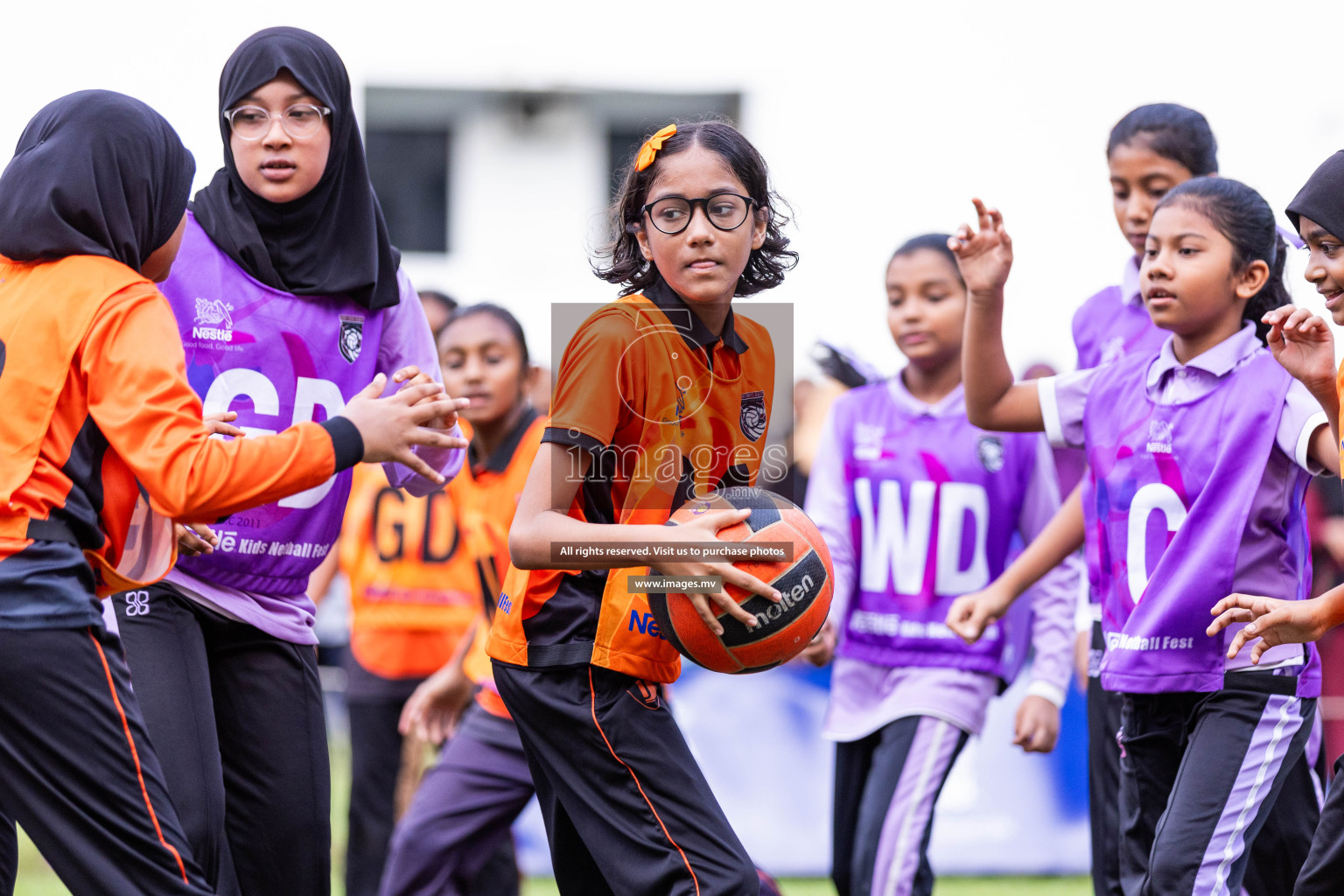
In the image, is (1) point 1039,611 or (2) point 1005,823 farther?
Answer: (2) point 1005,823

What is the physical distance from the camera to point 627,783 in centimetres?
316

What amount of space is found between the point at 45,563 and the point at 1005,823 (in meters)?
5.93

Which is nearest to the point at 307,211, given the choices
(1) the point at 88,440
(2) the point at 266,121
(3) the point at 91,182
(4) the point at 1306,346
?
(2) the point at 266,121

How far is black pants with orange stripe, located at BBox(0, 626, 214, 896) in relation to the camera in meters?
2.78

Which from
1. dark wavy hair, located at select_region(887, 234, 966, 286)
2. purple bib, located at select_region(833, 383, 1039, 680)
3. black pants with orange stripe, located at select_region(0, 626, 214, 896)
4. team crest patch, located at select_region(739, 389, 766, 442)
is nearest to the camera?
black pants with orange stripe, located at select_region(0, 626, 214, 896)

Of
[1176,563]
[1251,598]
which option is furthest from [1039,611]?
[1251,598]

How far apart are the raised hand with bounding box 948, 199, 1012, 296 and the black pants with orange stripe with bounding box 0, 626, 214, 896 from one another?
2462 millimetres

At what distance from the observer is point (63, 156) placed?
301 centimetres

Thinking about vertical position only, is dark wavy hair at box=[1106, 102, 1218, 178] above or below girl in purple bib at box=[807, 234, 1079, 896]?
above

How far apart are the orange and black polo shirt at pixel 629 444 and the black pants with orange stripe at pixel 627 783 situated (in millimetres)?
58

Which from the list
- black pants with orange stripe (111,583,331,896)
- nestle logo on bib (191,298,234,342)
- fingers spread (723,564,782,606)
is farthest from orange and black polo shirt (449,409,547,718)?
fingers spread (723,564,782,606)

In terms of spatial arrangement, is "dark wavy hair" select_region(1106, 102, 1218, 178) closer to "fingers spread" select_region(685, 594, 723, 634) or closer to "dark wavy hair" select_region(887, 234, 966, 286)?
"dark wavy hair" select_region(887, 234, 966, 286)

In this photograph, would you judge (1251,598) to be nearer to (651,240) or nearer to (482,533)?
(651,240)

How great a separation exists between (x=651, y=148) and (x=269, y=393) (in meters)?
1.19
